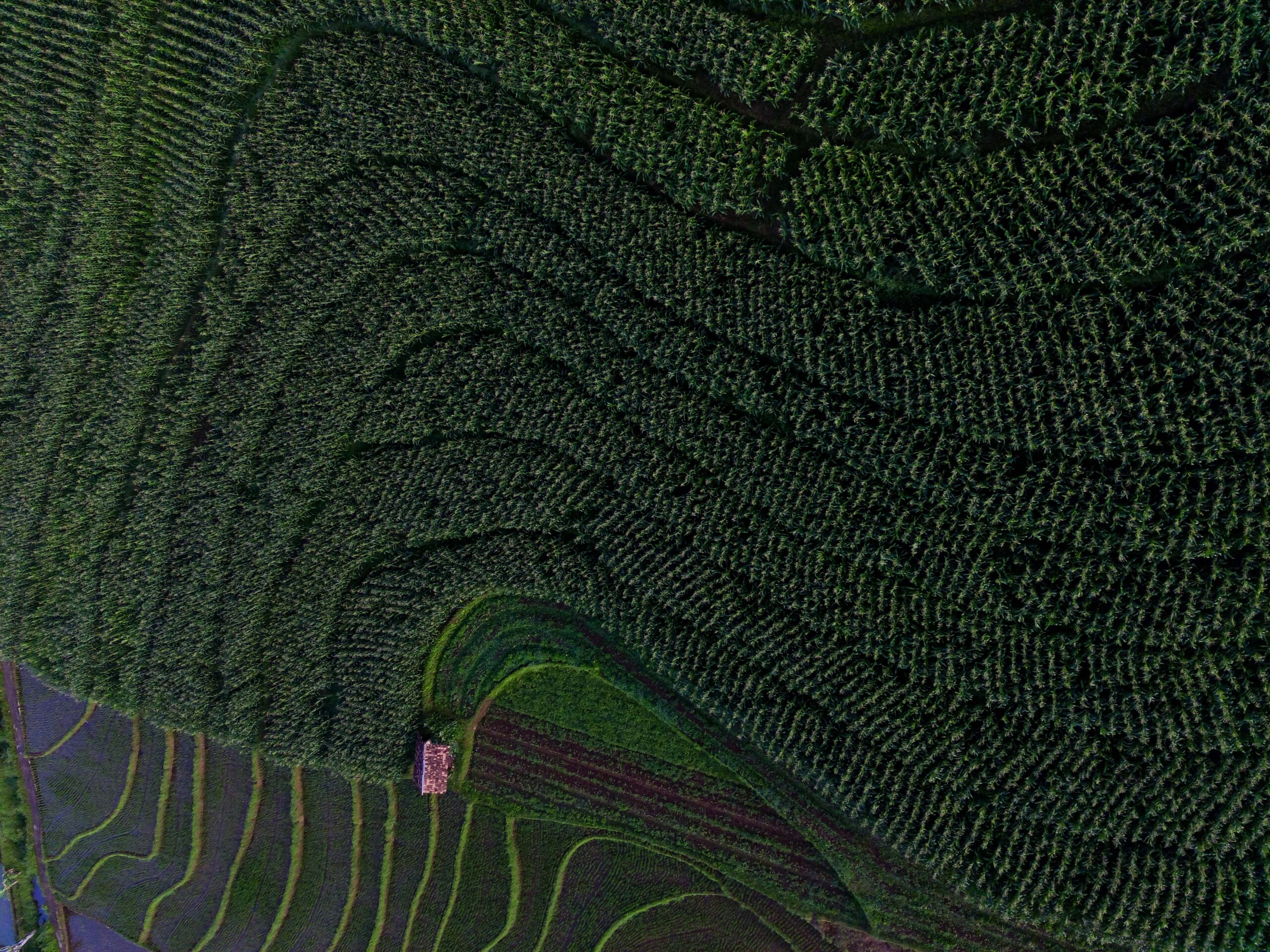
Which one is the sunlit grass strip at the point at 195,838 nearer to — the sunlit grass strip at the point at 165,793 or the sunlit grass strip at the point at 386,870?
the sunlit grass strip at the point at 165,793

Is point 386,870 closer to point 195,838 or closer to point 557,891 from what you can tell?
point 557,891

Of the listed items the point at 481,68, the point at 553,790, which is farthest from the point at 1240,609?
the point at 481,68

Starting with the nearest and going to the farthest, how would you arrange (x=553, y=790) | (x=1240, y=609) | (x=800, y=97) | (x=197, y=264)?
(x=1240, y=609) → (x=800, y=97) → (x=553, y=790) → (x=197, y=264)

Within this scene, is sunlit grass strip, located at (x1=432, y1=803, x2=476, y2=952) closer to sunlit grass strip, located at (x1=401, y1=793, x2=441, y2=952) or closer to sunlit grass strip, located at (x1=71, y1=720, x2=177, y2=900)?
sunlit grass strip, located at (x1=401, y1=793, x2=441, y2=952)

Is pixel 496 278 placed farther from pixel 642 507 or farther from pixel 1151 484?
pixel 1151 484

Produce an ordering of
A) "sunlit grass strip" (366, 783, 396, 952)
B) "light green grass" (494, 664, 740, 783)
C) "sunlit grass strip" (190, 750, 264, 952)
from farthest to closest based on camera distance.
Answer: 1. "sunlit grass strip" (190, 750, 264, 952)
2. "sunlit grass strip" (366, 783, 396, 952)
3. "light green grass" (494, 664, 740, 783)

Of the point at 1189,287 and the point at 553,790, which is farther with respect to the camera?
the point at 553,790

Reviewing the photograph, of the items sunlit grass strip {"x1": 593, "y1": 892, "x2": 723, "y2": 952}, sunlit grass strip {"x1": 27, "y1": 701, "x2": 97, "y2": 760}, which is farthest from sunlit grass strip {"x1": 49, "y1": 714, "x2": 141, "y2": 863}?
sunlit grass strip {"x1": 593, "y1": 892, "x2": 723, "y2": 952}
